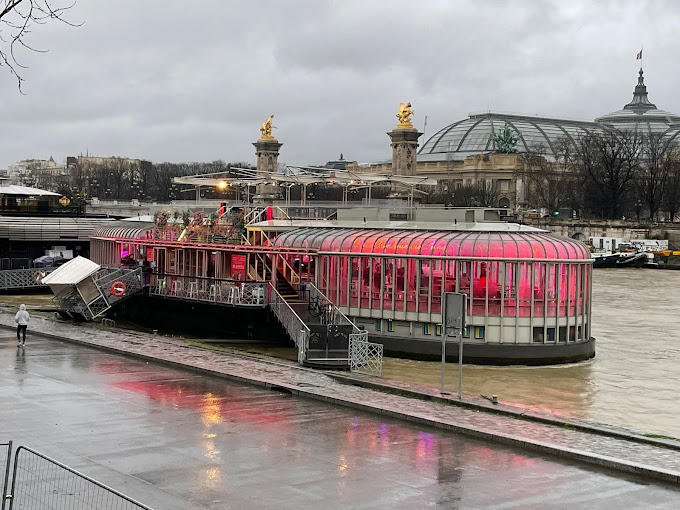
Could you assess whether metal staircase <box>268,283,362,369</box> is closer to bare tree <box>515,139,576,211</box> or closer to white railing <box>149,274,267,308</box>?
white railing <box>149,274,267,308</box>

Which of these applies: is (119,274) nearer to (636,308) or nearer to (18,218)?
(18,218)

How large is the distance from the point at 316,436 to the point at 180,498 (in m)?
5.20

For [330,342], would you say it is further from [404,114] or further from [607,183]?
[607,183]

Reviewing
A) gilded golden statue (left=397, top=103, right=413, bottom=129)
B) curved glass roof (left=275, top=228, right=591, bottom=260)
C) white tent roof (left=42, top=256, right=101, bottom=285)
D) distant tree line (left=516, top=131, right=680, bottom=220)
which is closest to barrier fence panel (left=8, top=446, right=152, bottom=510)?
curved glass roof (left=275, top=228, right=591, bottom=260)

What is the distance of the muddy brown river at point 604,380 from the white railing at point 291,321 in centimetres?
145

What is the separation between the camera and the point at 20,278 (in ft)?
211

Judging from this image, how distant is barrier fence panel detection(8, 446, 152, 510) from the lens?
45.9 ft

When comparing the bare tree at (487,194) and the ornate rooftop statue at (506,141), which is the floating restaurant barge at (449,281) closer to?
the bare tree at (487,194)

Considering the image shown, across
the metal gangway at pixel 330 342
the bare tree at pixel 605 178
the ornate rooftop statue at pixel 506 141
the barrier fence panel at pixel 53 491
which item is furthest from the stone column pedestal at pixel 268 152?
the barrier fence panel at pixel 53 491

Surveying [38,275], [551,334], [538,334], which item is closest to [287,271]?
[538,334]

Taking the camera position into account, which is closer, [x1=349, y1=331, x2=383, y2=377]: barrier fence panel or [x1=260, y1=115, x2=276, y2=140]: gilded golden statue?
[x1=349, y1=331, x2=383, y2=377]: barrier fence panel

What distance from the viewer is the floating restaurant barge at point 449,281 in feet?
121

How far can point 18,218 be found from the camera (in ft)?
234

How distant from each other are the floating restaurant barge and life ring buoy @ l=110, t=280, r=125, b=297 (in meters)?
3.40
